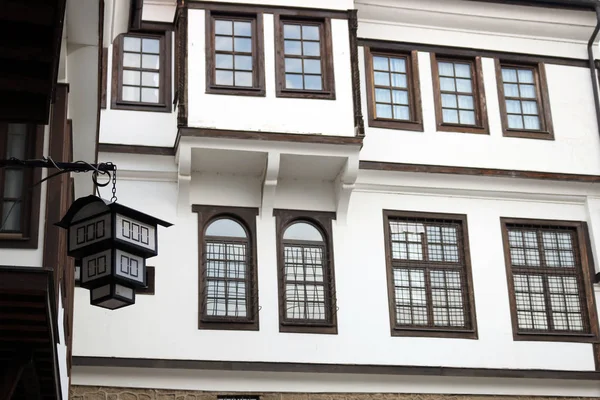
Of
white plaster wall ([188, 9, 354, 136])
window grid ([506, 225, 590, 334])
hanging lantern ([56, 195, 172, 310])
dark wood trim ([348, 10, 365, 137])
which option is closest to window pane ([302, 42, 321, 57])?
white plaster wall ([188, 9, 354, 136])

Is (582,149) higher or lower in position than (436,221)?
higher

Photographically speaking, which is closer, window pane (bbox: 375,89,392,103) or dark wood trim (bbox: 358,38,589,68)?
window pane (bbox: 375,89,392,103)

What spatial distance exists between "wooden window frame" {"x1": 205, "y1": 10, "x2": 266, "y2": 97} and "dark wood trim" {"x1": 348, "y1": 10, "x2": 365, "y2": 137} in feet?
4.87

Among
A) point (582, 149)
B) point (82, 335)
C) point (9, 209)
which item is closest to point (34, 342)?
point (9, 209)

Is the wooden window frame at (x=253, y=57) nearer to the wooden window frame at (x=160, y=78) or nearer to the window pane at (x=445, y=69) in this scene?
the wooden window frame at (x=160, y=78)

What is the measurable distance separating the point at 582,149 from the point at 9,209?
12.7 meters

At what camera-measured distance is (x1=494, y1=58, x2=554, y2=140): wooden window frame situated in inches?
803

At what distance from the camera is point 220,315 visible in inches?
712

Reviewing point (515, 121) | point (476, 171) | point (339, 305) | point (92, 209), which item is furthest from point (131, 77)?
point (92, 209)

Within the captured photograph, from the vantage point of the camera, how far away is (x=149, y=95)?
1920cm

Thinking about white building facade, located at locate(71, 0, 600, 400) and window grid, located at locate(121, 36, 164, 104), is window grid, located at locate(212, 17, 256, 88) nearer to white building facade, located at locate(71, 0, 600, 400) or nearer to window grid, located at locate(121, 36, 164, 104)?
white building facade, located at locate(71, 0, 600, 400)

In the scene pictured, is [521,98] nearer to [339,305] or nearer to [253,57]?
[253,57]

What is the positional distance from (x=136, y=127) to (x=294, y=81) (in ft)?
8.90

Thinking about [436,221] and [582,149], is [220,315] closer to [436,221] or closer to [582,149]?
[436,221]
